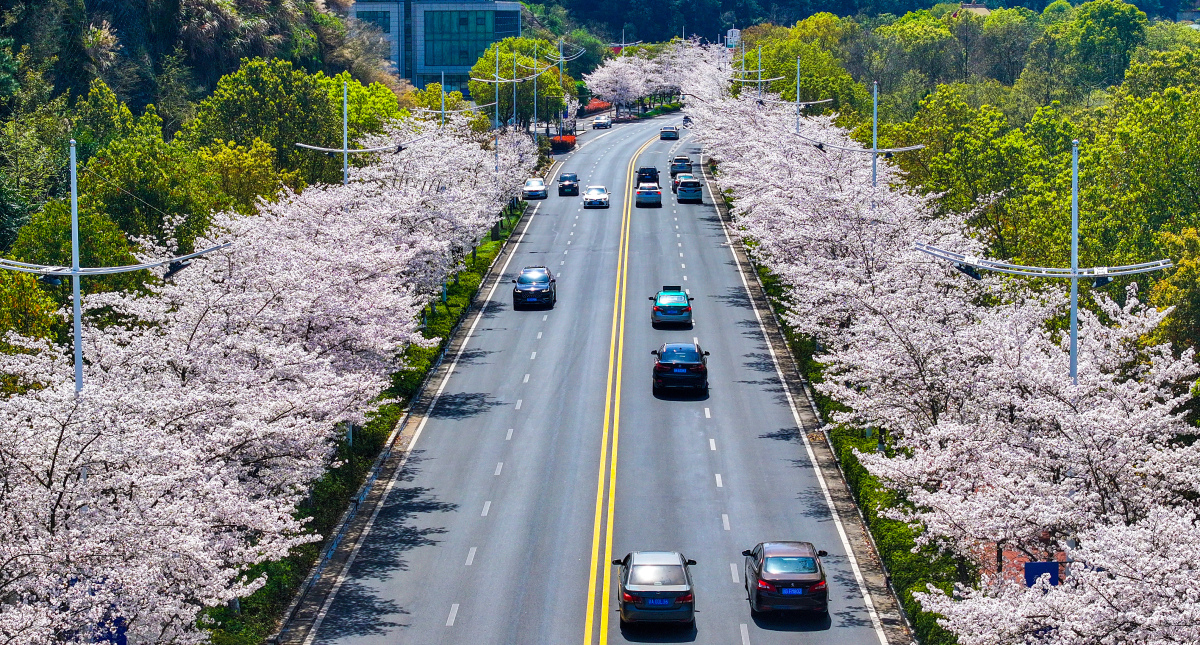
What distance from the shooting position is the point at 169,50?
8806 cm

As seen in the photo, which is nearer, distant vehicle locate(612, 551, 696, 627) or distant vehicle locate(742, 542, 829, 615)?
distant vehicle locate(612, 551, 696, 627)

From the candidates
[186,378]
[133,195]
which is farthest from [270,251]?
[133,195]

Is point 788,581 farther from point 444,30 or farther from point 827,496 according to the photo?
point 444,30

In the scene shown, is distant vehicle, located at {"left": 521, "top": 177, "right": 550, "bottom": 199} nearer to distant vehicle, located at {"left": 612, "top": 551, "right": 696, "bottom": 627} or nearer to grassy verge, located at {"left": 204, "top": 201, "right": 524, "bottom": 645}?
grassy verge, located at {"left": 204, "top": 201, "right": 524, "bottom": 645}

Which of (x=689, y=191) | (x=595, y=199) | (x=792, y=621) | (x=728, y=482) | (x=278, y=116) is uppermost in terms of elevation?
(x=278, y=116)

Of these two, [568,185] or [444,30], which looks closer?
[568,185]

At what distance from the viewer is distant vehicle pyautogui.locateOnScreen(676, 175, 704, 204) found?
95.4m

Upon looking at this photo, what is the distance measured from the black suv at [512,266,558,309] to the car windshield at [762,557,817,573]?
115 feet

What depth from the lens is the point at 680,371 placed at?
157 ft

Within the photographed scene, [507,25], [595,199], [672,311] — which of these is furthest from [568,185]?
[507,25]

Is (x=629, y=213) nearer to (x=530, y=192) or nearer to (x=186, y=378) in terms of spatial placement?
(x=530, y=192)

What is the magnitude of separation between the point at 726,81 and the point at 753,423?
277 feet

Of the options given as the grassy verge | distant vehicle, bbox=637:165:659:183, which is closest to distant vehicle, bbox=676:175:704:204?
distant vehicle, bbox=637:165:659:183

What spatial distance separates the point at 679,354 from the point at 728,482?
9724 millimetres
